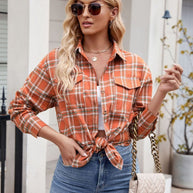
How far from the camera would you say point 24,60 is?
354 centimetres

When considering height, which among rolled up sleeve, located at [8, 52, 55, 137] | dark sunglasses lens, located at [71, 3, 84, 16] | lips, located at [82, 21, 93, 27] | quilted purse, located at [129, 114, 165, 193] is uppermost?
dark sunglasses lens, located at [71, 3, 84, 16]

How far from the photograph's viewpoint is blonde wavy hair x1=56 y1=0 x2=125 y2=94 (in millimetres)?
2135

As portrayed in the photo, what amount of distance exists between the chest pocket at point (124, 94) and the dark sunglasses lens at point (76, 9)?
39 centimetres

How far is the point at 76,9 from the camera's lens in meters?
2.17

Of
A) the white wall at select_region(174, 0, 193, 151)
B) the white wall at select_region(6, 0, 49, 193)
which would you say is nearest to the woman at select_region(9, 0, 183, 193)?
the white wall at select_region(6, 0, 49, 193)

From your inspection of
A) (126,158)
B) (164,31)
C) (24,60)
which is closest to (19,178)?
(24,60)

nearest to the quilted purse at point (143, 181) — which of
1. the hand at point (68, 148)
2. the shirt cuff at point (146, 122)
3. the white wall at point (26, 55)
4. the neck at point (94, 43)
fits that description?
the shirt cuff at point (146, 122)

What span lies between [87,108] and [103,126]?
123 mm

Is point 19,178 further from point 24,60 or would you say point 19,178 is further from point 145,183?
point 145,183

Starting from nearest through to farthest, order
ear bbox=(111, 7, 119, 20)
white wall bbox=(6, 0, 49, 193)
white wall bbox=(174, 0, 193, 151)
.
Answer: ear bbox=(111, 7, 119, 20) < white wall bbox=(6, 0, 49, 193) < white wall bbox=(174, 0, 193, 151)

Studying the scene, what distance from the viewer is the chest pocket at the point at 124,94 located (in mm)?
2193

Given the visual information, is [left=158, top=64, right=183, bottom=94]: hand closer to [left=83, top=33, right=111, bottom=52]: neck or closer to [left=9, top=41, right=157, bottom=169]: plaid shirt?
[left=9, top=41, right=157, bottom=169]: plaid shirt

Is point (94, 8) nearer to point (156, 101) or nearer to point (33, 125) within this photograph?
point (156, 101)

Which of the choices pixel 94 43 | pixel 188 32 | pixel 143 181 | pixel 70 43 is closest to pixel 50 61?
pixel 70 43
